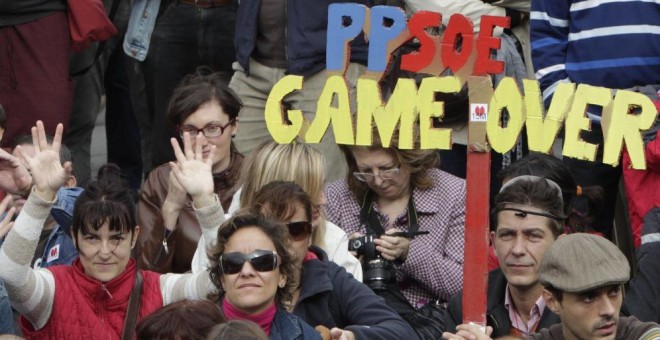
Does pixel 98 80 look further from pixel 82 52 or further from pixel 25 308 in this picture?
pixel 25 308

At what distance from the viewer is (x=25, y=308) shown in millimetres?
6148

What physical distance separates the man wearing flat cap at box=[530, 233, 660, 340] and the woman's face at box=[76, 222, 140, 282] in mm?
1781

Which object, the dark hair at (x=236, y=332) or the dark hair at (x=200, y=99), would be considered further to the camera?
the dark hair at (x=200, y=99)

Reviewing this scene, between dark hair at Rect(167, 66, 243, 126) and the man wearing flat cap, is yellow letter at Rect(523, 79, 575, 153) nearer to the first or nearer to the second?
the man wearing flat cap

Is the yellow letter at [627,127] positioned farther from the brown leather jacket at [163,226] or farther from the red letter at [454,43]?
the brown leather jacket at [163,226]

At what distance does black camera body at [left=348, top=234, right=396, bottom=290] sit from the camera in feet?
22.2

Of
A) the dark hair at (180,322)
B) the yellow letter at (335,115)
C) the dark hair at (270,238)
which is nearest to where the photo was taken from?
the dark hair at (180,322)

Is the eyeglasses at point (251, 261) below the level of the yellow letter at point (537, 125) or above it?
below

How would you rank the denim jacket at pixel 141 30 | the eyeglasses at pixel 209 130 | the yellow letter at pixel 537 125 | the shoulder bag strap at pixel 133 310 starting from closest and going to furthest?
the shoulder bag strap at pixel 133 310 → the yellow letter at pixel 537 125 → the eyeglasses at pixel 209 130 → the denim jacket at pixel 141 30

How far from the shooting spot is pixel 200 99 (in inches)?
291

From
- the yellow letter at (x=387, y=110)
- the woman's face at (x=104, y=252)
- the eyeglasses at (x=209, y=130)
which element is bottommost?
the woman's face at (x=104, y=252)

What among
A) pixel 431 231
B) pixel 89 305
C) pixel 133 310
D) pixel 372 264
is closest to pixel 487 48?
pixel 372 264

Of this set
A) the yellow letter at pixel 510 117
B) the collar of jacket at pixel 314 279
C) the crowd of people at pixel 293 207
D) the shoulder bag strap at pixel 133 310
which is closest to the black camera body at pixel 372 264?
the crowd of people at pixel 293 207

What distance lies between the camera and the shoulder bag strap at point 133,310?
6.23 metres
